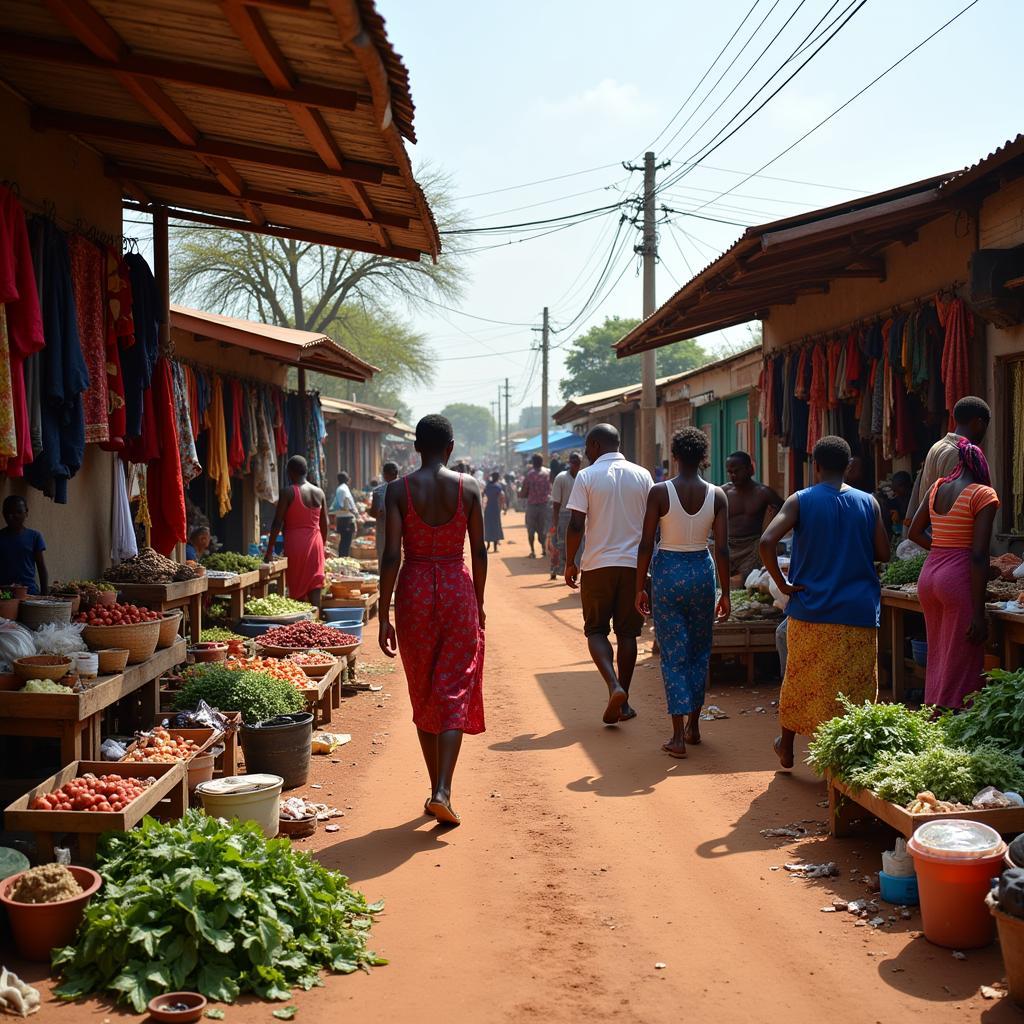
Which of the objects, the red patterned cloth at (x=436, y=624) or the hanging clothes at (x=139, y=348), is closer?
the red patterned cloth at (x=436, y=624)

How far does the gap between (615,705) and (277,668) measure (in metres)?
2.64

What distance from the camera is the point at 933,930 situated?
432 centimetres

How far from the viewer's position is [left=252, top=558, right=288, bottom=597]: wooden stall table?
1290cm

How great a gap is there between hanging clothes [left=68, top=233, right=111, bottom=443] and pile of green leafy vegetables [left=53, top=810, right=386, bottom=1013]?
3.65 metres

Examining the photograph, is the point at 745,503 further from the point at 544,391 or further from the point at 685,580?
the point at 544,391

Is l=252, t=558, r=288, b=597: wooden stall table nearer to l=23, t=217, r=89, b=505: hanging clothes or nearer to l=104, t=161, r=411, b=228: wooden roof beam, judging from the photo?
l=104, t=161, r=411, b=228: wooden roof beam

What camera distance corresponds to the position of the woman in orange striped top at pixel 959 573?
6246 millimetres

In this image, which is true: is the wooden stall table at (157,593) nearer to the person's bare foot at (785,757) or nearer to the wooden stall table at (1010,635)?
the person's bare foot at (785,757)

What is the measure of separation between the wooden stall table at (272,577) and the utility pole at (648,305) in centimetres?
776

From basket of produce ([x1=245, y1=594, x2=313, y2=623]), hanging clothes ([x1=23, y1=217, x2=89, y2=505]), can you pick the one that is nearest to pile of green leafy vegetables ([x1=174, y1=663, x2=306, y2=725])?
hanging clothes ([x1=23, y1=217, x2=89, y2=505])

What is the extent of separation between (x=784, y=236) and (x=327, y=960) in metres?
6.99

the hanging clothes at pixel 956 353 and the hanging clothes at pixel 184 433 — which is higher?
the hanging clothes at pixel 956 353

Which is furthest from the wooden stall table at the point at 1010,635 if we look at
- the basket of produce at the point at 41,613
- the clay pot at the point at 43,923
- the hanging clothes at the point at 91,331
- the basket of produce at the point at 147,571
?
the hanging clothes at the point at 91,331

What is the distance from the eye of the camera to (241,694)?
23.8 ft
